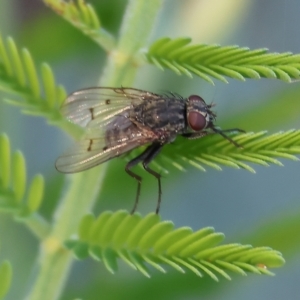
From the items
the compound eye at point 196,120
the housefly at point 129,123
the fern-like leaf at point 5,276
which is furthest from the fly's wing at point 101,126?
the fern-like leaf at point 5,276

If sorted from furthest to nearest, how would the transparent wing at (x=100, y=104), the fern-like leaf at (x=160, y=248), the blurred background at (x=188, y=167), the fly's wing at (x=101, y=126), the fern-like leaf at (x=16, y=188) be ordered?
the blurred background at (x=188, y=167) → the transparent wing at (x=100, y=104) → the fly's wing at (x=101, y=126) → the fern-like leaf at (x=16, y=188) → the fern-like leaf at (x=160, y=248)

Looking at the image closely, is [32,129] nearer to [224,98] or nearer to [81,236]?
[224,98]

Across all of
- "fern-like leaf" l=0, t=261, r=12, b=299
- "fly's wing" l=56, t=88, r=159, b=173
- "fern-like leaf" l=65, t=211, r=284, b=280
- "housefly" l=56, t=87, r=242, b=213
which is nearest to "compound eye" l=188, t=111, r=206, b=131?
"housefly" l=56, t=87, r=242, b=213

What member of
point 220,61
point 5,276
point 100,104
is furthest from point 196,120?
point 5,276

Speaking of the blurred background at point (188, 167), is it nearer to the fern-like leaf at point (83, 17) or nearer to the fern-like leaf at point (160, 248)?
the fern-like leaf at point (160, 248)

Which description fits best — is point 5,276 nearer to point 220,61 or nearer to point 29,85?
point 29,85

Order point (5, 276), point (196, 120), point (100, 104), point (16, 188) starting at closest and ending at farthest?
point (5, 276), point (16, 188), point (196, 120), point (100, 104)
